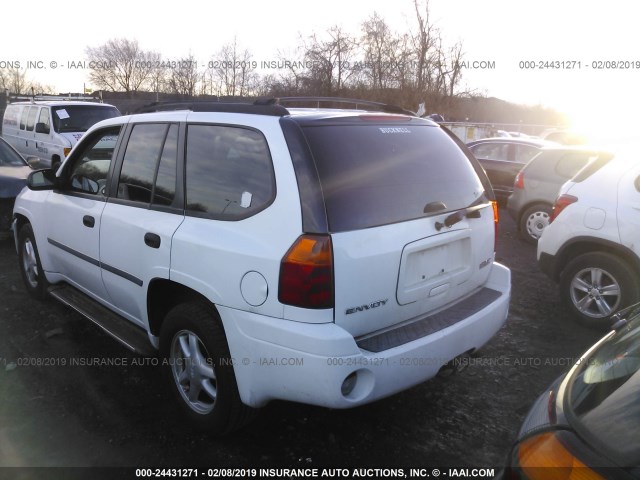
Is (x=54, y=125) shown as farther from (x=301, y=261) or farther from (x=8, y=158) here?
(x=301, y=261)

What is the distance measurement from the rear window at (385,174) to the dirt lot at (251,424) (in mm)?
1313

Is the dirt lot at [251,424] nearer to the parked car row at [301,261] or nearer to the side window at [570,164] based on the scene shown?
the parked car row at [301,261]

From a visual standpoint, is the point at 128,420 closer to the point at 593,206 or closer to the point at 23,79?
the point at 593,206

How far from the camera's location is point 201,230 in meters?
2.79

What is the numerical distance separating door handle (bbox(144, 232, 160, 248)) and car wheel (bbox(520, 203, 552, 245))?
21.8ft

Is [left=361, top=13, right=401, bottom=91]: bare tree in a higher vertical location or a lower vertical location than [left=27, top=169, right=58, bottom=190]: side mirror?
higher

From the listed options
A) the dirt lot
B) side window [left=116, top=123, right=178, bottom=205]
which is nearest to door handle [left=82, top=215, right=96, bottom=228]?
side window [left=116, top=123, right=178, bottom=205]

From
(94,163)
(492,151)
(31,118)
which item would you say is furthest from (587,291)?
(31,118)

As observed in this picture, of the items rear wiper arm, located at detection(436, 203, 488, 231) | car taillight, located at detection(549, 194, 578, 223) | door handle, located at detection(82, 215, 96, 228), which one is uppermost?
rear wiper arm, located at detection(436, 203, 488, 231)

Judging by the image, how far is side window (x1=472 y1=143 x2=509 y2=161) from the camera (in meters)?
10.6

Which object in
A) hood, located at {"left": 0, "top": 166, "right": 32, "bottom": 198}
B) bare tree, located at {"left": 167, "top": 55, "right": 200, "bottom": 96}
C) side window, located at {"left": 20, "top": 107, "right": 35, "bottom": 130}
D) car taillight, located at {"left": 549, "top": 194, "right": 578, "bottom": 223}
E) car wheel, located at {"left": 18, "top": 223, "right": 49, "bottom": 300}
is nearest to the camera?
car wheel, located at {"left": 18, "top": 223, "right": 49, "bottom": 300}

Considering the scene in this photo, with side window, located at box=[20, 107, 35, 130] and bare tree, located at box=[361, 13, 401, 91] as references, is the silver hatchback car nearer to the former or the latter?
side window, located at box=[20, 107, 35, 130]

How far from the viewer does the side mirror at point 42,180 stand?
4.26m

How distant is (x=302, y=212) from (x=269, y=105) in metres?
0.78
